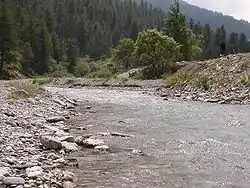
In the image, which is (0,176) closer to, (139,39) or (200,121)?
(200,121)

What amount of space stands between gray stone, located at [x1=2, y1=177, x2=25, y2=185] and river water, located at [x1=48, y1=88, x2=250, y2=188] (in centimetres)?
149

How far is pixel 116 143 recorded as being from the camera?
16.7m

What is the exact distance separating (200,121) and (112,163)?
1064 centimetres

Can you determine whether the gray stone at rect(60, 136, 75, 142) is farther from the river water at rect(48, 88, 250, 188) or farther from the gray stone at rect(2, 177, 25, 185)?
the gray stone at rect(2, 177, 25, 185)

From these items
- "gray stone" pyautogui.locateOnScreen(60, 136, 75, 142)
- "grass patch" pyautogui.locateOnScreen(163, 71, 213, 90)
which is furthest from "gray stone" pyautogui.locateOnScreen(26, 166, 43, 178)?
"grass patch" pyautogui.locateOnScreen(163, 71, 213, 90)

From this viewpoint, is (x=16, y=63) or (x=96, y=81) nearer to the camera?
(x=96, y=81)

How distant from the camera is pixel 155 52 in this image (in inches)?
2768

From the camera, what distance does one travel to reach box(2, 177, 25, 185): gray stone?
10.7 meters

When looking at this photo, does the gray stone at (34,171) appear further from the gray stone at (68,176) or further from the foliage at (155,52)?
the foliage at (155,52)

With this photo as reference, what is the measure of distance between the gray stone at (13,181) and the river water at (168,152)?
58.5 inches

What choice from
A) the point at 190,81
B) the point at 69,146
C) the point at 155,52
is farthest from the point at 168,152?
the point at 155,52

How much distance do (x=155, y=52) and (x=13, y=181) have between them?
2386 inches

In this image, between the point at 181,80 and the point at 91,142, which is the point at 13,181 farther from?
the point at 181,80

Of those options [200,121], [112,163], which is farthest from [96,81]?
[112,163]
